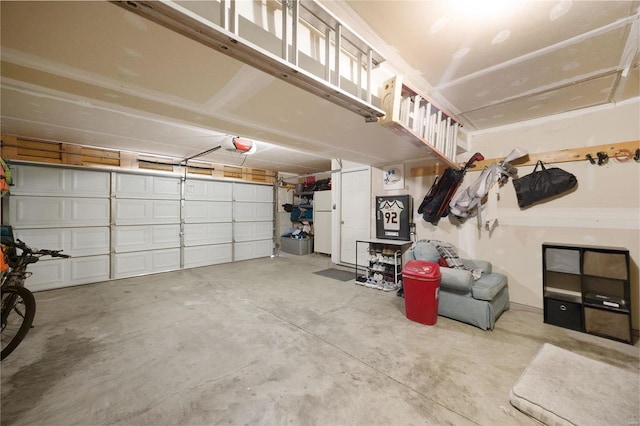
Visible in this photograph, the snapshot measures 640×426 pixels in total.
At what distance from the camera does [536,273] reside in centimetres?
316

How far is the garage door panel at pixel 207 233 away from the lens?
5824mm

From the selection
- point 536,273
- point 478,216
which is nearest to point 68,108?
point 478,216

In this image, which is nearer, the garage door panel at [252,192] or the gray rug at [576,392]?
the gray rug at [576,392]

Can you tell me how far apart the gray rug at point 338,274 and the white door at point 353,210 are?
0.26 meters

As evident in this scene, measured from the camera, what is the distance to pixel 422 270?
2.80 meters

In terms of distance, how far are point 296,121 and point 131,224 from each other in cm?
464

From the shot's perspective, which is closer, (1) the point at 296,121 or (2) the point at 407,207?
(1) the point at 296,121

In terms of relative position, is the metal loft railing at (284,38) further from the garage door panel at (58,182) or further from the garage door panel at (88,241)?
the garage door panel at (88,241)

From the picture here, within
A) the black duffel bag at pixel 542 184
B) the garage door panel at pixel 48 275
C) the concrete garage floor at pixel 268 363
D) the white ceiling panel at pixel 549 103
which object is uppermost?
the white ceiling panel at pixel 549 103

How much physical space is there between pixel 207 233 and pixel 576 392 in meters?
6.52

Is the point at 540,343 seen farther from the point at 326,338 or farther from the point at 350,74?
the point at 350,74

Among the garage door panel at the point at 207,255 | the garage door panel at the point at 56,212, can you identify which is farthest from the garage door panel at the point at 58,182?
the garage door panel at the point at 207,255

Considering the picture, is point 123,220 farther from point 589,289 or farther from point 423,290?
point 589,289

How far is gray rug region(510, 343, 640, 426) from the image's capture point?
1.53 metres
